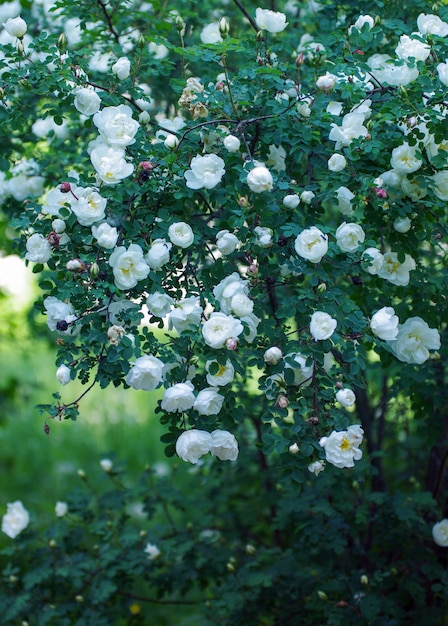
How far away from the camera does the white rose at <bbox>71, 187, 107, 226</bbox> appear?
1.77 meters

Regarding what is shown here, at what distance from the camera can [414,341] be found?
1955mm

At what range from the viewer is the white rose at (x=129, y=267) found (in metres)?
1.74

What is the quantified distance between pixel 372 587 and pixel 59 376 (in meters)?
1.47

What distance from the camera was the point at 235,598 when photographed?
99.0 inches

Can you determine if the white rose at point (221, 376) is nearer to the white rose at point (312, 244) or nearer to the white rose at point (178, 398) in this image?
the white rose at point (178, 398)

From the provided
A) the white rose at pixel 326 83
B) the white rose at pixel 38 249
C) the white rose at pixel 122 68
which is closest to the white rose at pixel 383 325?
the white rose at pixel 326 83

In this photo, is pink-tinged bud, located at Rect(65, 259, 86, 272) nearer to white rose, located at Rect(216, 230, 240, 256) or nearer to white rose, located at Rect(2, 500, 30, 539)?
white rose, located at Rect(216, 230, 240, 256)

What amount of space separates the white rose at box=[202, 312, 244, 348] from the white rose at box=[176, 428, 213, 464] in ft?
0.65

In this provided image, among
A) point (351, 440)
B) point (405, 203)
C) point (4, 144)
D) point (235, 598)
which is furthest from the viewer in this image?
point (4, 144)

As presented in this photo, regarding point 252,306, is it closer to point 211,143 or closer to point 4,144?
point 211,143

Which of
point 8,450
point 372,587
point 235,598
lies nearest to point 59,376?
point 235,598

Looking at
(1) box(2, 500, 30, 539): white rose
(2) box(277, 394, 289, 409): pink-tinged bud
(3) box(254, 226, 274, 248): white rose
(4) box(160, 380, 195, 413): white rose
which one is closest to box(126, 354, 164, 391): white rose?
(4) box(160, 380, 195, 413): white rose

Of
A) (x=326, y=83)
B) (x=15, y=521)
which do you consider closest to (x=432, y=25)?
(x=326, y=83)

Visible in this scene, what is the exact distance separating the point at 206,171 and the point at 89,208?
28 cm
